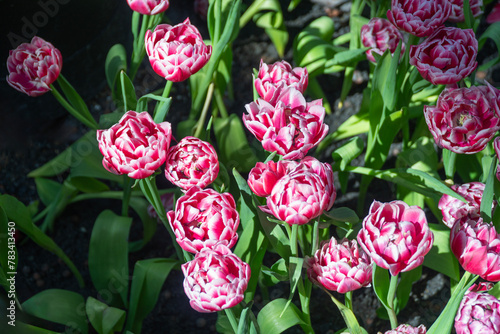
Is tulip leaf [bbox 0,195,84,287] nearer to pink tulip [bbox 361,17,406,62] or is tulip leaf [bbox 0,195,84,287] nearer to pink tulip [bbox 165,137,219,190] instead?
pink tulip [bbox 165,137,219,190]

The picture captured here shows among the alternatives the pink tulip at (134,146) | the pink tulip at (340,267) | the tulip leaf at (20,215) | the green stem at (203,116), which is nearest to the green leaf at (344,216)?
the pink tulip at (340,267)

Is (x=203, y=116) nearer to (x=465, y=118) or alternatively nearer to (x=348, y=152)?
(x=348, y=152)

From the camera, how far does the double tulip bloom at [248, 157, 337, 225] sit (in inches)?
23.4

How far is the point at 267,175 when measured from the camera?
25.2 inches

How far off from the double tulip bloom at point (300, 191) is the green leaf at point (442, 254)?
300 millimetres

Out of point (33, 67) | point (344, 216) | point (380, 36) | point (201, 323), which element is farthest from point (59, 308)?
point (380, 36)

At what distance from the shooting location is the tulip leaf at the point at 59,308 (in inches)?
34.2

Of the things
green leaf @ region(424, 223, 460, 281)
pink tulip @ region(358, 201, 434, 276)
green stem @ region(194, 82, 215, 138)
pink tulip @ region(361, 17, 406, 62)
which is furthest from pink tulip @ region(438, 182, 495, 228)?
green stem @ region(194, 82, 215, 138)

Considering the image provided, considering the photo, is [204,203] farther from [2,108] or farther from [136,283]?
[2,108]

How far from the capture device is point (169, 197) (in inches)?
41.9

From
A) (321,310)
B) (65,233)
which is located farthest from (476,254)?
(65,233)

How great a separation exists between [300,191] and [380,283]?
21 centimetres

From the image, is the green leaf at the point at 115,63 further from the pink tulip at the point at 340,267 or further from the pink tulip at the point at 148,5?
the pink tulip at the point at 340,267

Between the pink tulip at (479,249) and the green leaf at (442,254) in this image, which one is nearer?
the pink tulip at (479,249)
